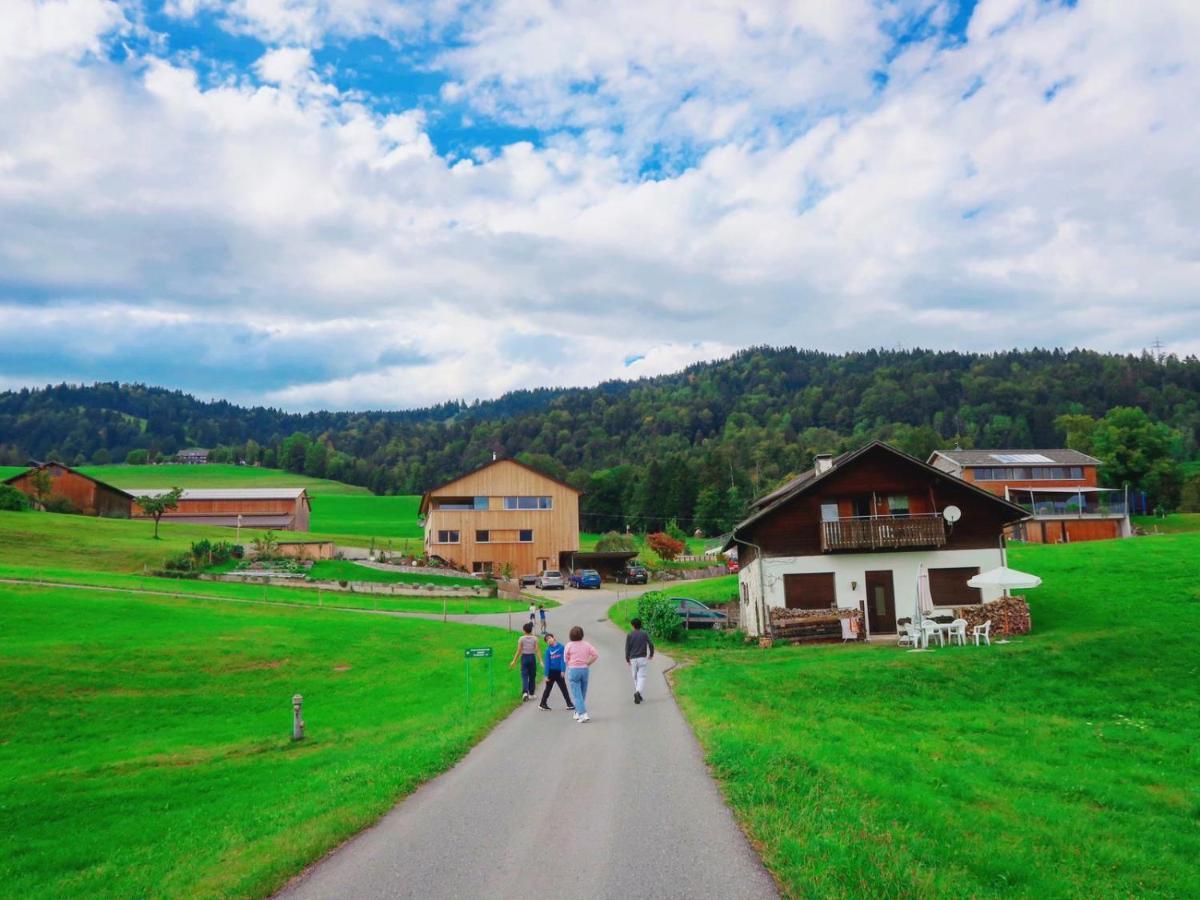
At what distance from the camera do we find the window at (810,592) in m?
33.2

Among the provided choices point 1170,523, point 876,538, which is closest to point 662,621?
point 876,538

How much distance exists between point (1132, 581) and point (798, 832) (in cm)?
3370

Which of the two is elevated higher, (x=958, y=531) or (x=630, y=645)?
(x=958, y=531)

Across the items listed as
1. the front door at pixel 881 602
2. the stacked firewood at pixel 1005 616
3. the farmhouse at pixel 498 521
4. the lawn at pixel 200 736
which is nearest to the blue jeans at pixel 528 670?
the lawn at pixel 200 736

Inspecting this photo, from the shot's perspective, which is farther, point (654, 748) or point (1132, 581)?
point (1132, 581)

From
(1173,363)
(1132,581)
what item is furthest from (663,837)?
(1173,363)

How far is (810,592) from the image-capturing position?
33.3m

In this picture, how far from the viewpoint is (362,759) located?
14.9m

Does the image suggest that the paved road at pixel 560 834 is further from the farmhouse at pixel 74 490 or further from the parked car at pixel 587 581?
the farmhouse at pixel 74 490

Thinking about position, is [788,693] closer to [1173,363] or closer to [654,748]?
[654,748]

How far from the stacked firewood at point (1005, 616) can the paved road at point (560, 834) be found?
69.0 ft

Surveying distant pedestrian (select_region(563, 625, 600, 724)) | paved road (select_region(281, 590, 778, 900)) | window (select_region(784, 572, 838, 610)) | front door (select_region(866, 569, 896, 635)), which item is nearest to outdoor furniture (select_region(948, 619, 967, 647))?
front door (select_region(866, 569, 896, 635))

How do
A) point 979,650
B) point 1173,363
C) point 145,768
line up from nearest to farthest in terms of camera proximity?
point 145,768
point 979,650
point 1173,363

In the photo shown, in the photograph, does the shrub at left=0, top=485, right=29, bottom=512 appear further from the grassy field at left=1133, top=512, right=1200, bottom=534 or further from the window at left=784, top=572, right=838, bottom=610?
the grassy field at left=1133, top=512, right=1200, bottom=534
